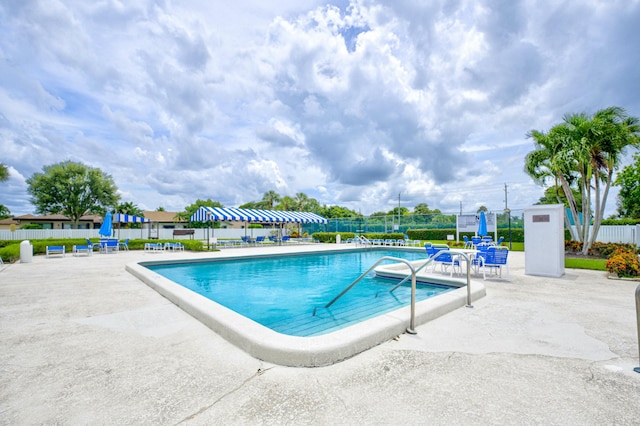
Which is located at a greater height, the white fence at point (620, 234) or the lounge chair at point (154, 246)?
the white fence at point (620, 234)

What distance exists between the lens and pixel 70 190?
37.2 meters

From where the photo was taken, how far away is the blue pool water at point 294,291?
18.7ft

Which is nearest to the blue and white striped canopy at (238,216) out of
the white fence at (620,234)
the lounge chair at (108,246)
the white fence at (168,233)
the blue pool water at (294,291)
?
the white fence at (168,233)

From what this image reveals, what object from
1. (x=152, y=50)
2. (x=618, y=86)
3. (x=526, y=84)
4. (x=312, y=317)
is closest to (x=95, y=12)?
(x=152, y=50)

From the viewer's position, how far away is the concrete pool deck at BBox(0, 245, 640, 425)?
2143 mm

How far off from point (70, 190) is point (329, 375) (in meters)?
46.3

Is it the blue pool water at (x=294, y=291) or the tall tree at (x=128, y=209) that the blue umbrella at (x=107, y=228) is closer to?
the blue pool water at (x=294, y=291)

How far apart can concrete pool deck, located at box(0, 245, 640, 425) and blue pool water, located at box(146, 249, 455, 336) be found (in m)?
1.76

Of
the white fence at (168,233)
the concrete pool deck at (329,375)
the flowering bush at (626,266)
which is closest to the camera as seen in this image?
the concrete pool deck at (329,375)

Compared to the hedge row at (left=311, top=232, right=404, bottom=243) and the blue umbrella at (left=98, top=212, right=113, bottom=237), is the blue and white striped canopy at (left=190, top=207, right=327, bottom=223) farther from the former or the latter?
the blue umbrella at (left=98, top=212, right=113, bottom=237)

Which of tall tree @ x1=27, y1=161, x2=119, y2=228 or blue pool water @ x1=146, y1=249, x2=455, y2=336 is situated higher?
tall tree @ x1=27, y1=161, x2=119, y2=228

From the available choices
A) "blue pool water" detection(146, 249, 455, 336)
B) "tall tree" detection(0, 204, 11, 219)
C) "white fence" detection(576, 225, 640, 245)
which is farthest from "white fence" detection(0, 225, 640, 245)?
"tall tree" detection(0, 204, 11, 219)

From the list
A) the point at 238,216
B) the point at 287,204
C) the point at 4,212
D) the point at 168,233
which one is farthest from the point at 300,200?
the point at 4,212

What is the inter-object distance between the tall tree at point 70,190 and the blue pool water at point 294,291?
34.9 metres
